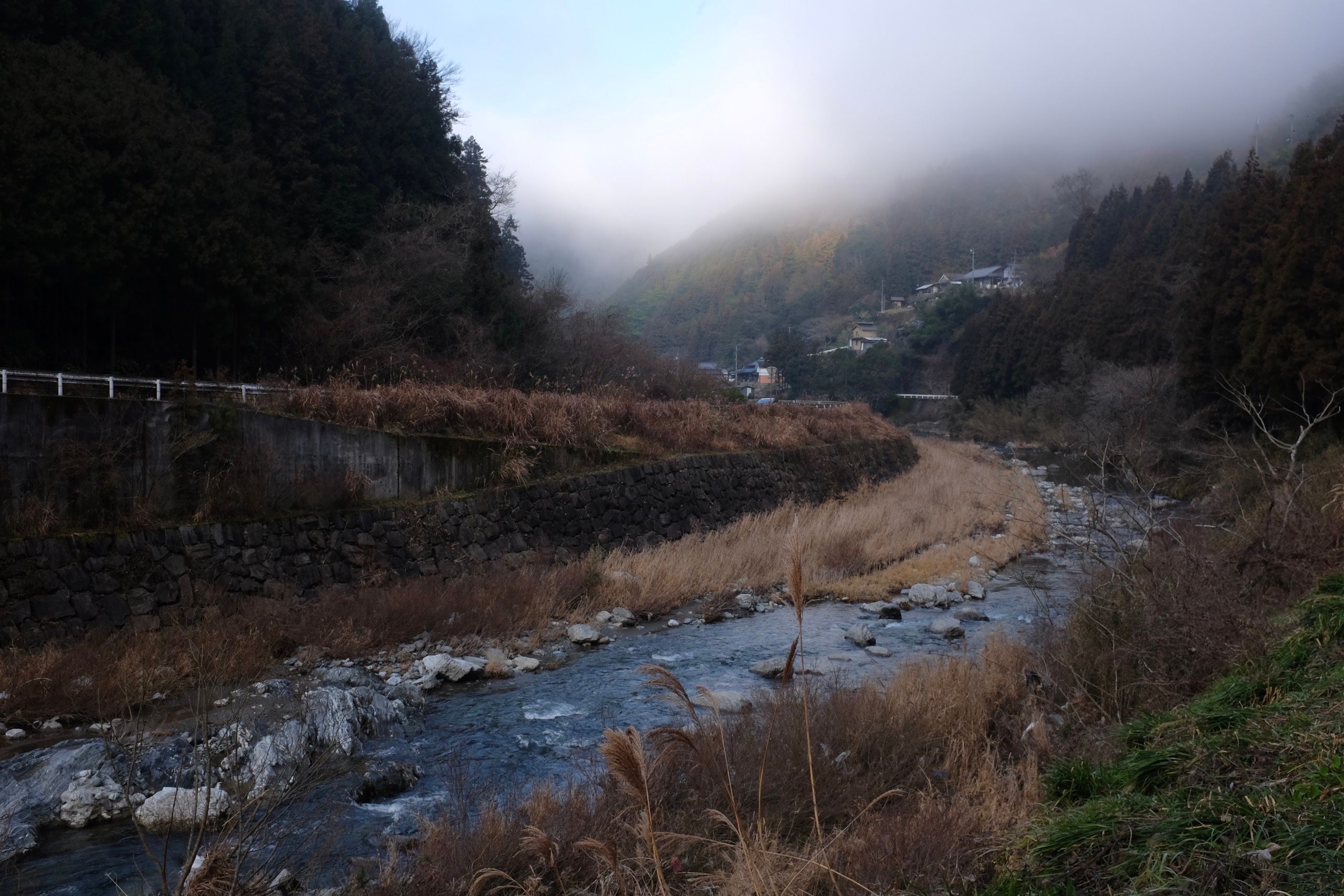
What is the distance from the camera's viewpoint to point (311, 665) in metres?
9.65

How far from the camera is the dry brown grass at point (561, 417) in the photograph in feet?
46.0

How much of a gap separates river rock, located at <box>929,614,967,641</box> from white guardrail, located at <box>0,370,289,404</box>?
10524 mm

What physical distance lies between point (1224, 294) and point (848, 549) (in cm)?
1657

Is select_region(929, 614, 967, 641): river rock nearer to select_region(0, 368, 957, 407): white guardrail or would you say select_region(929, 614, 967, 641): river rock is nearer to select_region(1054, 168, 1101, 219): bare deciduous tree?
select_region(0, 368, 957, 407): white guardrail

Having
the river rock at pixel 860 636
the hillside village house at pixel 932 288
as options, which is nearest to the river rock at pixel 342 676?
the river rock at pixel 860 636

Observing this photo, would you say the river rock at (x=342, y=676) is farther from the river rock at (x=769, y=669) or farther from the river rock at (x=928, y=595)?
A: the river rock at (x=928, y=595)

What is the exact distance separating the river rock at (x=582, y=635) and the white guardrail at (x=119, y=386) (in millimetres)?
6090

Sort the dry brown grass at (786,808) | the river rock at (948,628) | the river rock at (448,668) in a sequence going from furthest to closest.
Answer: the river rock at (948,628), the river rock at (448,668), the dry brown grass at (786,808)

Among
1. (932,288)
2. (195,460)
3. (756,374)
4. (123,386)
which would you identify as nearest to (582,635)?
(195,460)

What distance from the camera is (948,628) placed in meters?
11.6

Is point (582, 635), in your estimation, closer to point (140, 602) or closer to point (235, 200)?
point (140, 602)

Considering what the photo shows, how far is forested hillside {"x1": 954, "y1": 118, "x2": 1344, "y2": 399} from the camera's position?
67.4 feet

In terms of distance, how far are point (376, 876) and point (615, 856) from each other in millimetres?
2533

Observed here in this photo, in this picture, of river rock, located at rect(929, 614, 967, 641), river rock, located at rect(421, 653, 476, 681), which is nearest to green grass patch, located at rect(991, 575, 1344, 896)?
river rock, located at rect(929, 614, 967, 641)
